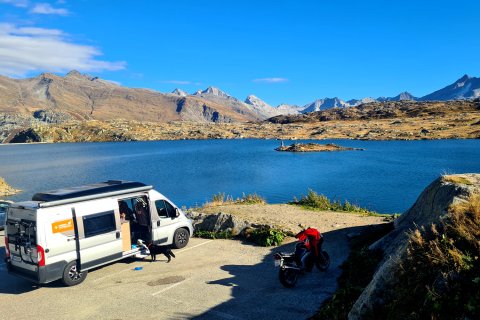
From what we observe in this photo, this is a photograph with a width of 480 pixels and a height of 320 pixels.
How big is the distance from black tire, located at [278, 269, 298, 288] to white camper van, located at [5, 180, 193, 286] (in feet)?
20.9

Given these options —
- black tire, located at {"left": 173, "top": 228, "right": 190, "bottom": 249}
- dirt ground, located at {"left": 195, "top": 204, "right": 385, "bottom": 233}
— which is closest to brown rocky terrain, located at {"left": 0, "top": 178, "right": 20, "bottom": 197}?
dirt ground, located at {"left": 195, "top": 204, "right": 385, "bottom": 233}

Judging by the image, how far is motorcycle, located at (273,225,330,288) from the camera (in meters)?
13.1

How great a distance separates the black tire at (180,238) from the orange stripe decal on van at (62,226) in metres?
5.42

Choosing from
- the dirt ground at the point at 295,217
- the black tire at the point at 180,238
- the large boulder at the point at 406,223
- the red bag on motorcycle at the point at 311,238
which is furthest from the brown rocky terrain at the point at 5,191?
the large boulder at the point at 406,223

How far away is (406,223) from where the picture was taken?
14.5 meters

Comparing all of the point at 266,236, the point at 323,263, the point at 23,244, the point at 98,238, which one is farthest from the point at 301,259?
the point at 23,244

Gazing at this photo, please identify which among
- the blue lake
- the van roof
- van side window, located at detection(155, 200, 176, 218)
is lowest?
the blue lake

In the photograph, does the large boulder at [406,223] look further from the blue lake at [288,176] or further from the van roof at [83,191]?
the blue lake at [288,176]

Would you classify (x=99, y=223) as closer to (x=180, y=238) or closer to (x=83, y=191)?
(x=83, y=191)

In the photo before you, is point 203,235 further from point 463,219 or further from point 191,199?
point 191,199

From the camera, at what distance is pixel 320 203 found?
2659 centimetres

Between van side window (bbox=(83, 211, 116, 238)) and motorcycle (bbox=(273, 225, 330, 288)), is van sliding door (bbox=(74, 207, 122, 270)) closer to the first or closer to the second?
van side window (bbox=(83, 211, 116, 238))

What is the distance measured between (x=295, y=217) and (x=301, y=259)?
8985mm

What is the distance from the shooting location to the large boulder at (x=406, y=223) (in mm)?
8406
